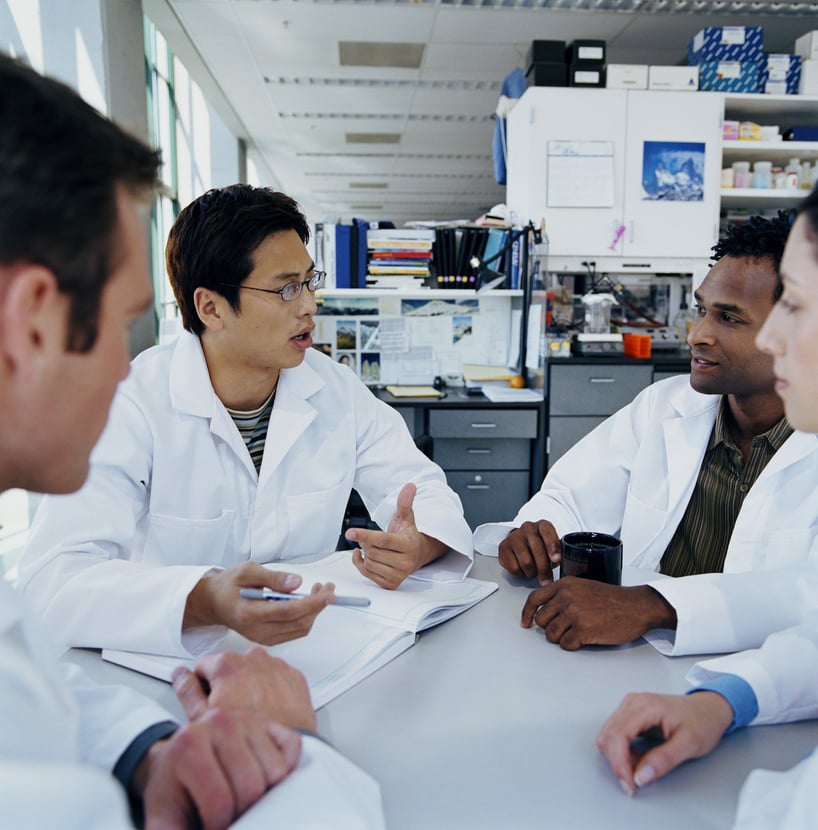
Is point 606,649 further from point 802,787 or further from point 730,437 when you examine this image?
point 730,437

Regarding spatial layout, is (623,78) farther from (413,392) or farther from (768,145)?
(413,392)

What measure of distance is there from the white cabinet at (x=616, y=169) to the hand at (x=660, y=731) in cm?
337

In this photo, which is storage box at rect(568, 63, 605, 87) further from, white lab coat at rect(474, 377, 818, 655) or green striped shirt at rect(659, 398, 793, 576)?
green striped shirt at rect(659, 398, 793, 576)

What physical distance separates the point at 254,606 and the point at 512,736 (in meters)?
0.35

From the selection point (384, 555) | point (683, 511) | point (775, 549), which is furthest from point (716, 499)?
point (384, 555)

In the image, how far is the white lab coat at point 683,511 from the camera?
998 millimetres

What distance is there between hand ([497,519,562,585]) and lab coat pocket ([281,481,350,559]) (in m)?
0.45

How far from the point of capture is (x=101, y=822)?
1.79 ft

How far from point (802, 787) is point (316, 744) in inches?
16.7

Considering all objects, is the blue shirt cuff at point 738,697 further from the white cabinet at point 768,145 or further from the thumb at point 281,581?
the white cabinet at point 768,145

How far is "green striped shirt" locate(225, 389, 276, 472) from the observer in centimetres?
157

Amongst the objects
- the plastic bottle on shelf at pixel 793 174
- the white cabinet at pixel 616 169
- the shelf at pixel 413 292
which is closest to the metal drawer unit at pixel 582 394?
the shelf at pixel 413 292

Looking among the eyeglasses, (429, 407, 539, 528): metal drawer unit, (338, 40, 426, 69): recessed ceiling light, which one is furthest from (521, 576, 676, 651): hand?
(338, 40, 426, 69): recessed ceiling light

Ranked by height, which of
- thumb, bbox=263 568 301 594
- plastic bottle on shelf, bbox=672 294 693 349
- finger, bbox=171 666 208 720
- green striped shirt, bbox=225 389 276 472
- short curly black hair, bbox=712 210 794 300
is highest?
short curly black hair, bbox=712 210 794 300
